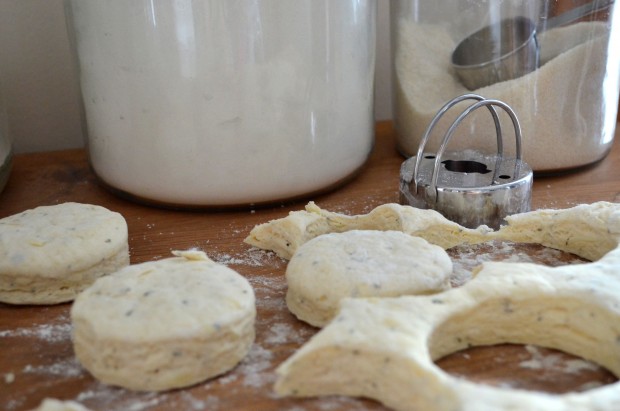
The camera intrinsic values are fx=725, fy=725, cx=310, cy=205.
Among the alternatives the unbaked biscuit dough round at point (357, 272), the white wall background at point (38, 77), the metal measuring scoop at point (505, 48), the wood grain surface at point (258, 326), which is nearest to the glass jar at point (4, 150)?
the wood grain surface at point (258, 326)

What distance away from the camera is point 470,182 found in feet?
2.72

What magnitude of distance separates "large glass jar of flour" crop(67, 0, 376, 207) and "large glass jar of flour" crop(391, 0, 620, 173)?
0.10 meters

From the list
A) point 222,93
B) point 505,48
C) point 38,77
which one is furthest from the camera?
point 38,77

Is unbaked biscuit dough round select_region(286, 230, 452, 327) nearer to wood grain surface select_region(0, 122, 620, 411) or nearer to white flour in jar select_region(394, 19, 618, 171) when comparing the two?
wood grain surface select_region(0, 122, 620, 411)

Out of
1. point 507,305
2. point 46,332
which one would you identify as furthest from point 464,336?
point 46,332

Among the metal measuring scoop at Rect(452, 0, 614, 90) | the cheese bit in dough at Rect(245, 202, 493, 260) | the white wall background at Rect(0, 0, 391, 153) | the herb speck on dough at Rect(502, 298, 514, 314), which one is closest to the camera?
the herb speck on dough at Rect(502, 298, 514, 314)

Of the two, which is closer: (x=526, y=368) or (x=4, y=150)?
(x=526, y=368)

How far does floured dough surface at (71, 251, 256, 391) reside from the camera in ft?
1.80

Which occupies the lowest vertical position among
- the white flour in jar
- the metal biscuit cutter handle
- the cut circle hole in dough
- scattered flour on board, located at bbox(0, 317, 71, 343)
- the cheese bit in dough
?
the cut circle hole in dough

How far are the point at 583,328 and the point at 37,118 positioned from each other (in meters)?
0.88

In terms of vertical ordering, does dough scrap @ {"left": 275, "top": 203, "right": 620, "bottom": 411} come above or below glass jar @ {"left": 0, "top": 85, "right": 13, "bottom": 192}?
below

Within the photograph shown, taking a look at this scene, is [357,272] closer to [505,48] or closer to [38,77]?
[505,48]

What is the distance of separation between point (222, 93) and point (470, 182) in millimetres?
297

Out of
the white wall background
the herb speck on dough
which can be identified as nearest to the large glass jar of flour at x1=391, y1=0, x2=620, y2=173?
the herb speck on dough
